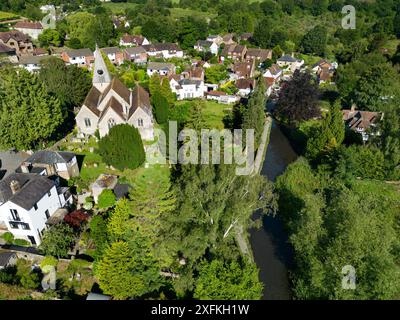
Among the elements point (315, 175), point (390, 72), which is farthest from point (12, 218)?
point (390, 72)

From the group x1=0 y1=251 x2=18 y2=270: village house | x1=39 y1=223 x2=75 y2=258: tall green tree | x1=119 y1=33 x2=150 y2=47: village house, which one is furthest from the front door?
x1=119 y1=33 x2=150 y2=47: village house

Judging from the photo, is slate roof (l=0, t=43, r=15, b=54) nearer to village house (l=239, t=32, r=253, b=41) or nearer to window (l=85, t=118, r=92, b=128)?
window (l=85, t=118, r=92, b=128)

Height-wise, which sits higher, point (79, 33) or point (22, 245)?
point (79, 33)

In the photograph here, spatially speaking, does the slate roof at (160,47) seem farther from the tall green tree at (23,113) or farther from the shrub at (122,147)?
the shrub at (122,147)
